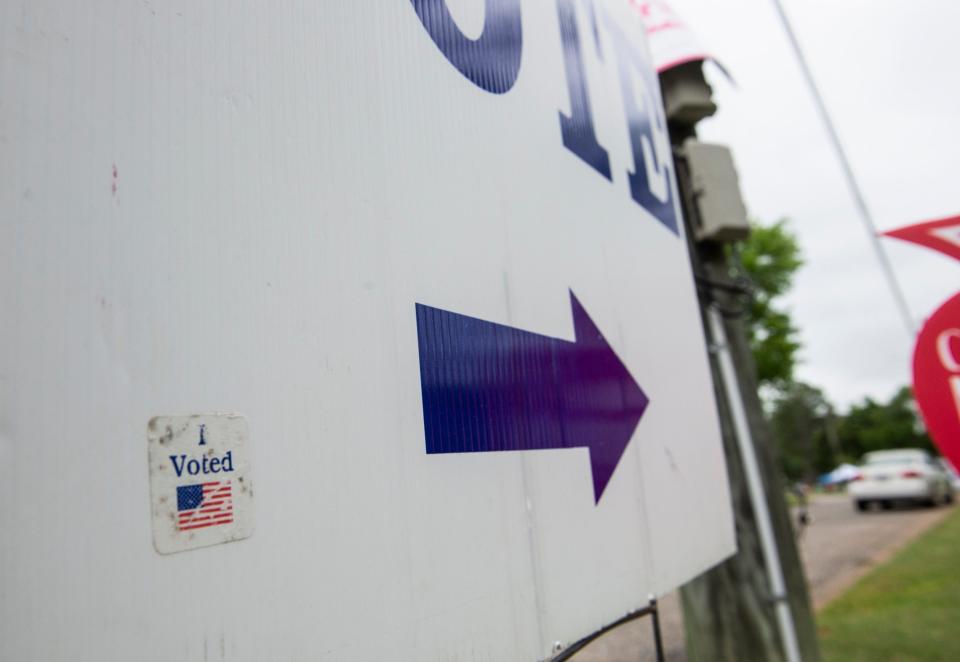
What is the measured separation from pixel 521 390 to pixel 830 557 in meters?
Answer: 8.51

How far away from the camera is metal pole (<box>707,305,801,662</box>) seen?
335 cm

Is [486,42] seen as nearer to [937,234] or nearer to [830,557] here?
[937,234]

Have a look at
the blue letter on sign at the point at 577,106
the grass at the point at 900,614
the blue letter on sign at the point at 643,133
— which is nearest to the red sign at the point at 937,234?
the blue letter on sign at the point at 643,133

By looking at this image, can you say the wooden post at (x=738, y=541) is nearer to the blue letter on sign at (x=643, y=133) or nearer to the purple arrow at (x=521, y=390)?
the blue letter on sign at (x=643, y=133)

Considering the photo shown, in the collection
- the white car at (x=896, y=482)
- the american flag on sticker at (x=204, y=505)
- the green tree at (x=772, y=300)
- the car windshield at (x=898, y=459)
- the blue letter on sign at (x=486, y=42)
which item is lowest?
the white car at (x=896, y=482)

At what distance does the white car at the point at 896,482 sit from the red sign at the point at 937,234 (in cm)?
1252

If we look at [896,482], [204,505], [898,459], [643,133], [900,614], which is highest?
[643,133]

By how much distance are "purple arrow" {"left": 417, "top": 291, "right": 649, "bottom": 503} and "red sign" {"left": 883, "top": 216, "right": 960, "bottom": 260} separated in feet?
4.53

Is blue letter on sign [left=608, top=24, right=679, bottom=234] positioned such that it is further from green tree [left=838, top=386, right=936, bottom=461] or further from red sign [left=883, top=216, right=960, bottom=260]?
green tree [left=838, top=386, right=936, bottom=461]

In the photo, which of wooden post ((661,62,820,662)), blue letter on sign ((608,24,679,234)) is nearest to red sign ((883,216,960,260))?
blue letter on sign ((608,24,679,234))

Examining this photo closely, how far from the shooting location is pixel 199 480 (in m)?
0.88

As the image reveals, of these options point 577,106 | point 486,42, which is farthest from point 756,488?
point 486,42

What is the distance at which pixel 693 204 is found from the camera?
3.66 meters

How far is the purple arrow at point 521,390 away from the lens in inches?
52.3
